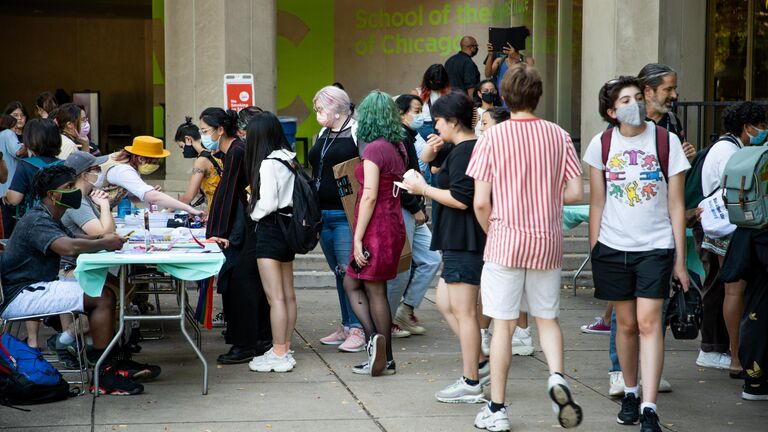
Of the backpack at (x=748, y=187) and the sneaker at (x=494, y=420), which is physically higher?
the backpack at (x=748, y=187)

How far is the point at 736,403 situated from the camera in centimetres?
672

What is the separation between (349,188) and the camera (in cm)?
775

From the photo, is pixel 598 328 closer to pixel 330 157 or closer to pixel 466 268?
pixel 330 157

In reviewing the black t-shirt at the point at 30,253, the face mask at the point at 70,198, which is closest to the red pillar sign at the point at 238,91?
the face mask at the point at 70,198

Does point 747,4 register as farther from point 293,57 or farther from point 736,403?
point 736,403

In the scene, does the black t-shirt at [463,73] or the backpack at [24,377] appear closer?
the backpack at [24,377]

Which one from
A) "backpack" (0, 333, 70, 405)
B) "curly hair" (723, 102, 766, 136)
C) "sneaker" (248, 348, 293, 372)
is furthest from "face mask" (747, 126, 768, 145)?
"backpack" (0, 333, 70, 405)

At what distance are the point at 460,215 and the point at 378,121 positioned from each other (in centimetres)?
122

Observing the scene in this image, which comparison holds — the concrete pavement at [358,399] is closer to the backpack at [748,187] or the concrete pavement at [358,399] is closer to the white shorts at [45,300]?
the white shorts at [45,300]

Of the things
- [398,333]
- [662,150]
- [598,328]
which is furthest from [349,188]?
[598,328]

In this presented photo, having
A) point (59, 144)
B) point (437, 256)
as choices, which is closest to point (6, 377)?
point (59, 144)

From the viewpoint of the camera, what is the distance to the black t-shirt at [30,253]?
22.1ft

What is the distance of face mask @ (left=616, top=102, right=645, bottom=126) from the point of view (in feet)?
19.2

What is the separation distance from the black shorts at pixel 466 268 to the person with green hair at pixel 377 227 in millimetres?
975
